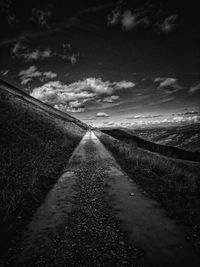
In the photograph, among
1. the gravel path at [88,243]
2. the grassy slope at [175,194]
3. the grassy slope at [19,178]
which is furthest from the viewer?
the grassy slope at [19,178]

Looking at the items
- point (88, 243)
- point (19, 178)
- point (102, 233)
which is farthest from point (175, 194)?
point (19, 178)

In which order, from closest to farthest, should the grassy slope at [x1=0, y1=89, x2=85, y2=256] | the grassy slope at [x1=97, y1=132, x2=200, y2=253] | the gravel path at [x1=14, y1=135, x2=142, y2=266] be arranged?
the gravel path at [x1=14, y1=135, x2=142, y2=266], the grassy slope at [x1=97, y1=132, x2=200, y2=253], the grassy slope at [x1=0, y1=89, x2=85, y2=256]

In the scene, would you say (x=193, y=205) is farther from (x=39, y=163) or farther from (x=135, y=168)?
(x=39, y=163)

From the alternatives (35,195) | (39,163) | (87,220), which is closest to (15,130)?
(39,163)

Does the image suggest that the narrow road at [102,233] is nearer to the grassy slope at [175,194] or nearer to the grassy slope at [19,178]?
the grassy slope at [175,194]

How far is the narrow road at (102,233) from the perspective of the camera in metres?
4.18

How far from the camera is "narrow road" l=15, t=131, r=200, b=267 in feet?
13.7

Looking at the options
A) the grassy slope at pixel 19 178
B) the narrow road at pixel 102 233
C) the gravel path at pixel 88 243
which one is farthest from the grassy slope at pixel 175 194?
the grassy slope at pixel 19 178

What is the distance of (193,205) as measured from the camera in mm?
6703

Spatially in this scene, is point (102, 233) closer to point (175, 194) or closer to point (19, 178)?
point (175, 194)

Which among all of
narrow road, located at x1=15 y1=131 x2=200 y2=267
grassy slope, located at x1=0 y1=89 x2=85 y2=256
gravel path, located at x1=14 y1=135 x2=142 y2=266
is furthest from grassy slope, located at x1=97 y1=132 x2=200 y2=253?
grassy slope, located at x1=0 y1=89 x2=85 y2=256

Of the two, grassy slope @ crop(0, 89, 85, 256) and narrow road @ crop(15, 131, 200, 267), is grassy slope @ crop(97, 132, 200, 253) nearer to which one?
narrow road @ crop(15, 131, 200, 267)

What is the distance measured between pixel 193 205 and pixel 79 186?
6.29 m

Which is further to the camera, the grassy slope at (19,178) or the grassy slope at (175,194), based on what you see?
the grassy slope at (19,178)
